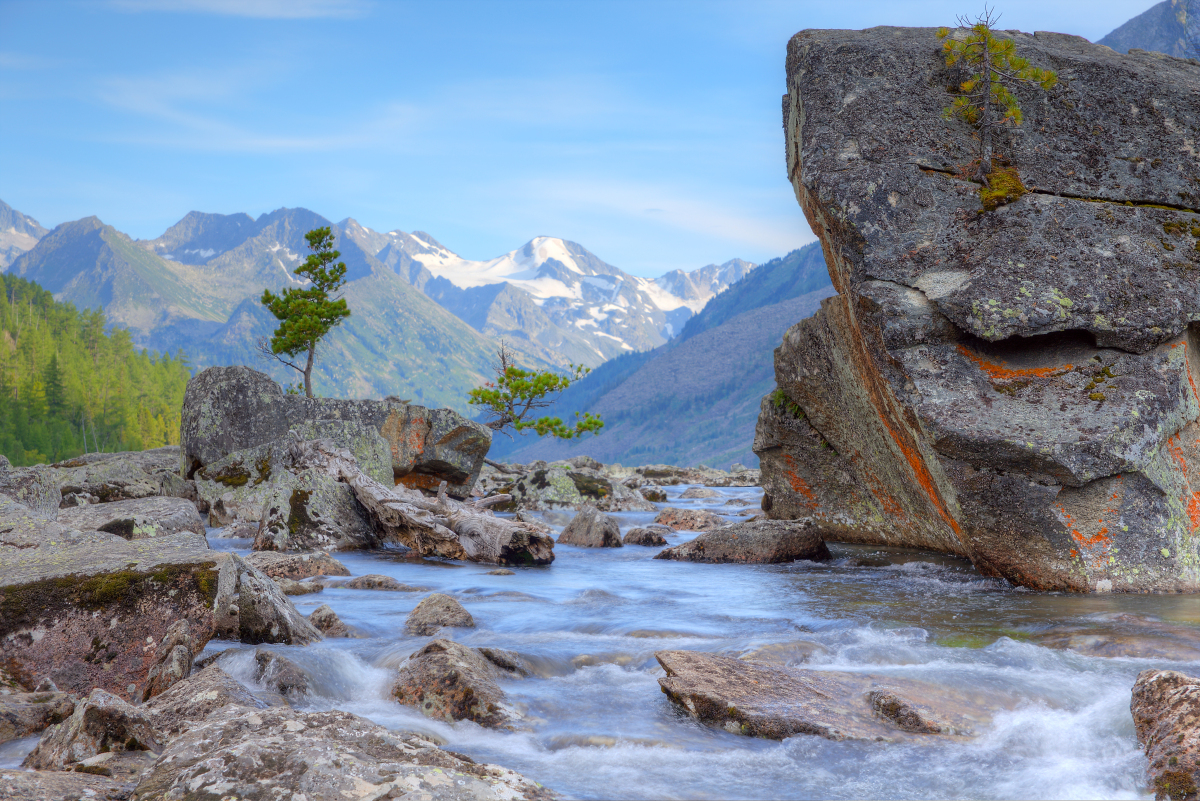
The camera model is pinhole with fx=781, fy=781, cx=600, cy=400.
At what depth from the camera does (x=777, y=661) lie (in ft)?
26.6

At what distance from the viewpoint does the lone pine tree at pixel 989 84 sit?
12.8 m

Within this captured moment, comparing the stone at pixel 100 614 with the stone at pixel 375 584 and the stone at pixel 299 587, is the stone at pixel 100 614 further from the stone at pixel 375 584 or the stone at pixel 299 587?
the stone at pixel 375 584

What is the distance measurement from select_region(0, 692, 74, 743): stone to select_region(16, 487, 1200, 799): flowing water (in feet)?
4.59

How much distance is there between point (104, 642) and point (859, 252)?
11.0 m

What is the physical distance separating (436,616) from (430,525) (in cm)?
641

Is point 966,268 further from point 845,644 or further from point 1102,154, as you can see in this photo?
point 845,644

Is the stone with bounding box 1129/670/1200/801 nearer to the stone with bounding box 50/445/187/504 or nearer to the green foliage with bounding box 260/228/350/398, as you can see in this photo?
the stone with bounding box 50/445/187/504

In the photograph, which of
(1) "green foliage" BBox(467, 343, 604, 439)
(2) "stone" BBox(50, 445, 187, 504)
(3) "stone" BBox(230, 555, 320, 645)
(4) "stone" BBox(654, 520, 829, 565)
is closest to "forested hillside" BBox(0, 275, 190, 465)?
(1) "green foliage" BBox(467, 343, 604, 439)

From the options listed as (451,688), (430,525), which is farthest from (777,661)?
(430,525)

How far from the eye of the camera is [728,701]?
20.5ft

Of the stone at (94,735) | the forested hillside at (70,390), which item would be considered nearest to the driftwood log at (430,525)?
the stone at (94,735)

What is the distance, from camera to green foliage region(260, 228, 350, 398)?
3734 cm

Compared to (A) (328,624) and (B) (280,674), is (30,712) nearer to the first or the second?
(B) (280,674)

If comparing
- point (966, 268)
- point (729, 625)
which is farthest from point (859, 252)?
point (729, 625)
